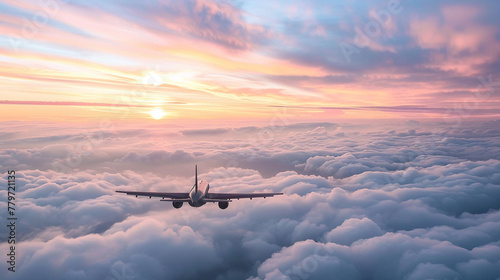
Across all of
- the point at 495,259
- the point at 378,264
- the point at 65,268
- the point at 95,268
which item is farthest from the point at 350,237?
the point at 65,268

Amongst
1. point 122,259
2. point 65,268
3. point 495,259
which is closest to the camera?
point 495,259

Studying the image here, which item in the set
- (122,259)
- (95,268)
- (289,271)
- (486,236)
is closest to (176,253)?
(122,259)

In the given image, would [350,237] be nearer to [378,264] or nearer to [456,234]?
[378,264]

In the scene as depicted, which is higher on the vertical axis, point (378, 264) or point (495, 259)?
point (495, 259)

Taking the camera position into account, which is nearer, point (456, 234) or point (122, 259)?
point (122, 259)

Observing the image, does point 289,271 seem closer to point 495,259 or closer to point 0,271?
point 495,259

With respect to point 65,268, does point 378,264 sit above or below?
below

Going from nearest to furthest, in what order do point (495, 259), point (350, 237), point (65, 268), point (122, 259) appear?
→ 1. point (495, 259)
2. point (65, 268)
3. point (122, 259)
4. point (350, 237)

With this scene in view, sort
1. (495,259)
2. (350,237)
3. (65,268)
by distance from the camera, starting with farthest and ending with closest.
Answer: (350,237) → (65,268) → (495,259)

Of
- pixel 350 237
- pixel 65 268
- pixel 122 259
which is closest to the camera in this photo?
pixel 65 268
